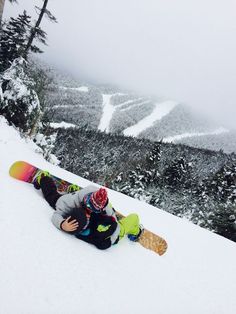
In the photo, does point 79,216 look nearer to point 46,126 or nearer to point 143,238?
point 143,238

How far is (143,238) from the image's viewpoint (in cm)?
586

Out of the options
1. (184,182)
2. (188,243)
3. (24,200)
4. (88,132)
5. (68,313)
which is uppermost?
(68,313)

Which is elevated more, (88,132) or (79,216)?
(79,216)

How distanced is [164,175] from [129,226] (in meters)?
42.8

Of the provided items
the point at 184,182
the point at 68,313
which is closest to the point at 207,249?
the point at 68,313

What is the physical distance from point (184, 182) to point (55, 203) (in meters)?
45.9

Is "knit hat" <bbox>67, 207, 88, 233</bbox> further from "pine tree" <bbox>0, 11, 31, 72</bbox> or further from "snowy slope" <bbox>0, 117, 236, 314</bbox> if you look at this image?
"pine tree" <bbox>0, 11, 31, 72</bbox>

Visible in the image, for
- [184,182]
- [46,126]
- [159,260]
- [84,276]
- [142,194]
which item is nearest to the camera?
[84,276]

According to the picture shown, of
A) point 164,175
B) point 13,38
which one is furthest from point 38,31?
point 164,175

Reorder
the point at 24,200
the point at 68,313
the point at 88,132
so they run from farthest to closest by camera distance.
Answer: the point at 88,132, the point at 24,200, the point at 68,313

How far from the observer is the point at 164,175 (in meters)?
47.7

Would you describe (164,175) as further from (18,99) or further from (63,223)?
(63,223)

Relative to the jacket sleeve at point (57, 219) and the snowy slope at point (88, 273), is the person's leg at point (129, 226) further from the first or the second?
the jacket sleeve at point (57, 219)

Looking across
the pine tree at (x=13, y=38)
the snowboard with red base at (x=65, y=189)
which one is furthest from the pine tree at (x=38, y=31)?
the snowboard with red base at (x=65, y=189)
